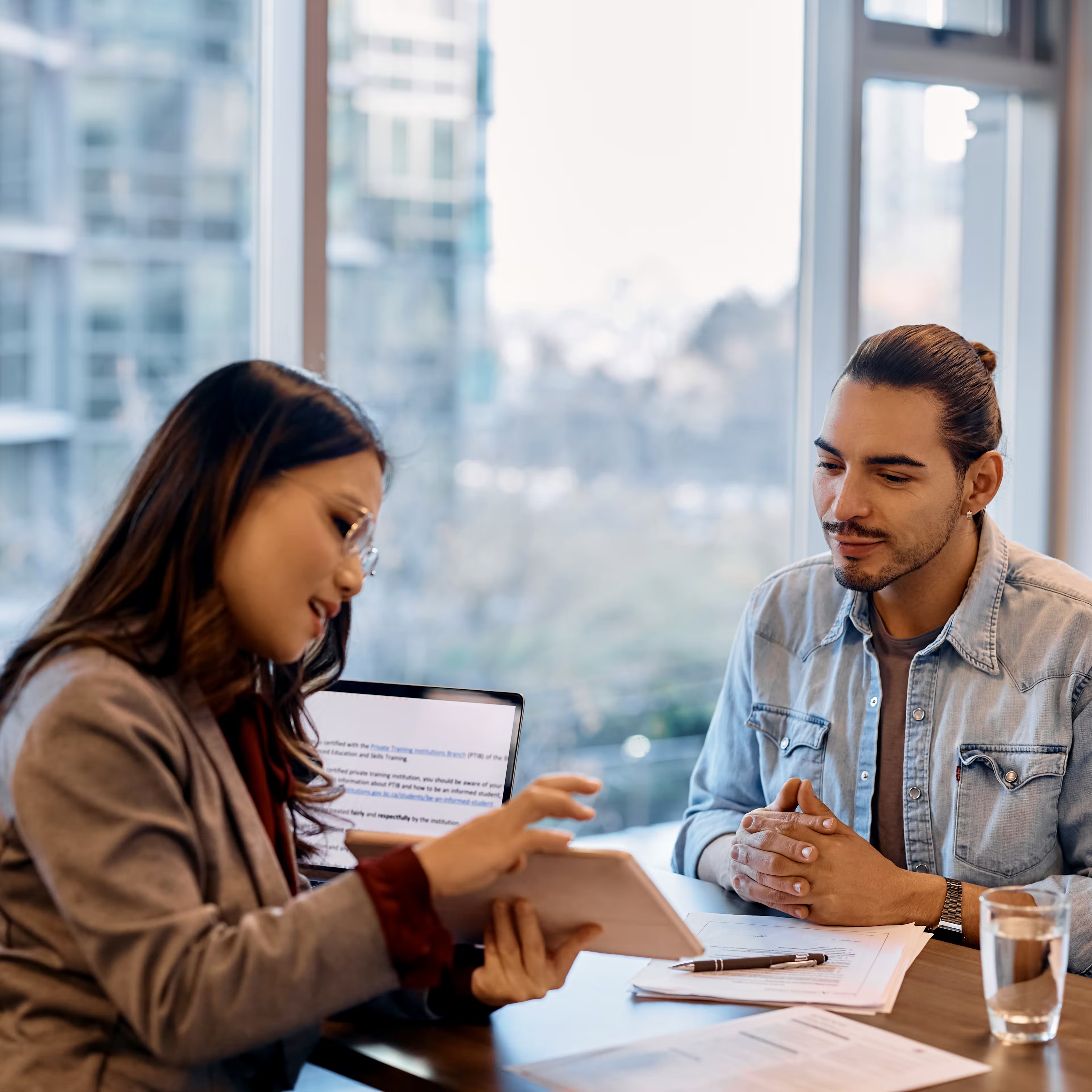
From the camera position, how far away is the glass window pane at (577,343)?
2.44 meters

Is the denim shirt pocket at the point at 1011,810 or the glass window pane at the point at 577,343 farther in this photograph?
the glass window pane at the point at 577,343

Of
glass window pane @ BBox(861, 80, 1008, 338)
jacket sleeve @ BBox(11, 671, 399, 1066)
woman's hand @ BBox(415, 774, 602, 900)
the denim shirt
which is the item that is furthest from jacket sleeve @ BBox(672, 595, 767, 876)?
glass window pane @ BBox(861, 80, 1008, 338)

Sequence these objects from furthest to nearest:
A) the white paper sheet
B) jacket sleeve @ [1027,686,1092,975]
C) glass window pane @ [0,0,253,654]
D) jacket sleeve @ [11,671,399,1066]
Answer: glass window pane @ [0,0,253,654]
jacket sleeve @ [1027,686,1092,975]
the white paper sheet
jacket sleeve @ [11,671,399,1066]

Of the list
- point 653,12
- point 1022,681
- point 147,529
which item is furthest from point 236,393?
point 653,12

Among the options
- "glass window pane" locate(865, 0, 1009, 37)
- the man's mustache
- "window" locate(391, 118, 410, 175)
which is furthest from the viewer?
"glass window pane" locate(865, 0, 1009, 37)

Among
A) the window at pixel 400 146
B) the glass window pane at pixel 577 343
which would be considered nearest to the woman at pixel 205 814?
the glass window pane at pixel 577 343

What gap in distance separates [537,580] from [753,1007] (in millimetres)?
1563

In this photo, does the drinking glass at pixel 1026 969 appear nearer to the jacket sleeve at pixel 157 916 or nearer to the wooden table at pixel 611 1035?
the wooden table at pixel 611 1035

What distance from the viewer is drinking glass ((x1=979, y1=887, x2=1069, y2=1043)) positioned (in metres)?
1.08

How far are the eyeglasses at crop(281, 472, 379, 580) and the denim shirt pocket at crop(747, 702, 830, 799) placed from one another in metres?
0.87

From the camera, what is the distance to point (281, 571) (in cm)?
104

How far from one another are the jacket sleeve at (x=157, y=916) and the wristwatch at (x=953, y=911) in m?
0.74

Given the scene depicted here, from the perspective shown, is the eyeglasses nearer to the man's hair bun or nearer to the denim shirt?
the denim shirt

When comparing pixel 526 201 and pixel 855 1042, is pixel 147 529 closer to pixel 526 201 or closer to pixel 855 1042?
pixel 855 1042
